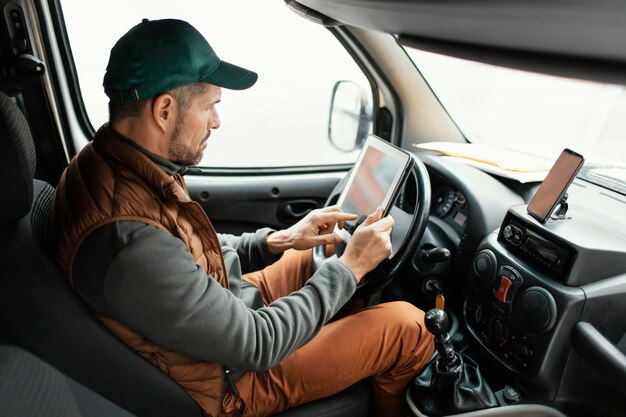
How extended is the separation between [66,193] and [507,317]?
1.12 meters

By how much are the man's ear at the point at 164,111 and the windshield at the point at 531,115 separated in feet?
3.23

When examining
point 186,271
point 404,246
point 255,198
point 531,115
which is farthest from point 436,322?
point 531,115

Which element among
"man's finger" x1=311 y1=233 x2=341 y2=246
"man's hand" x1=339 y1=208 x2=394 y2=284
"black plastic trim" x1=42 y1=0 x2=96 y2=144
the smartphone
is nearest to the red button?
the smartphone

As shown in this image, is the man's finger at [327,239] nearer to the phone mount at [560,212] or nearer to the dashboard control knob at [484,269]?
the dashboard control knob at [484,269]

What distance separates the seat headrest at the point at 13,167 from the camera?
2.92 feet

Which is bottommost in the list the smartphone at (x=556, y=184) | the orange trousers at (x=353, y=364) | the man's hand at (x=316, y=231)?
the orange trousers at (x=353, y=364)

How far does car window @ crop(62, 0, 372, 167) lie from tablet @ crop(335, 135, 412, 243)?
0.71 metres

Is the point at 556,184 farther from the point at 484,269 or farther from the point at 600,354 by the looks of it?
the point at 600,354

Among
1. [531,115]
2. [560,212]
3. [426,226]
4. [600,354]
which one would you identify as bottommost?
[600,354]

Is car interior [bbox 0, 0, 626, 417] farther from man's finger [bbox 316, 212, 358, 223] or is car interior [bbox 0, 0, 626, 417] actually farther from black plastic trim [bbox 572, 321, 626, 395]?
man's finger [bbox 316, 212, 358, 223]

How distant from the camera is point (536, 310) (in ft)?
4.10

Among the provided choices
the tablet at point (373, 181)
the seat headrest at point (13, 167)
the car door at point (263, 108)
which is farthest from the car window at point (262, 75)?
the seat headrest at point (13, 167)

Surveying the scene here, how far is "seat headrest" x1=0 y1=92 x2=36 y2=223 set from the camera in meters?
0.89

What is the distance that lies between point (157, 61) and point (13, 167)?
338mm
